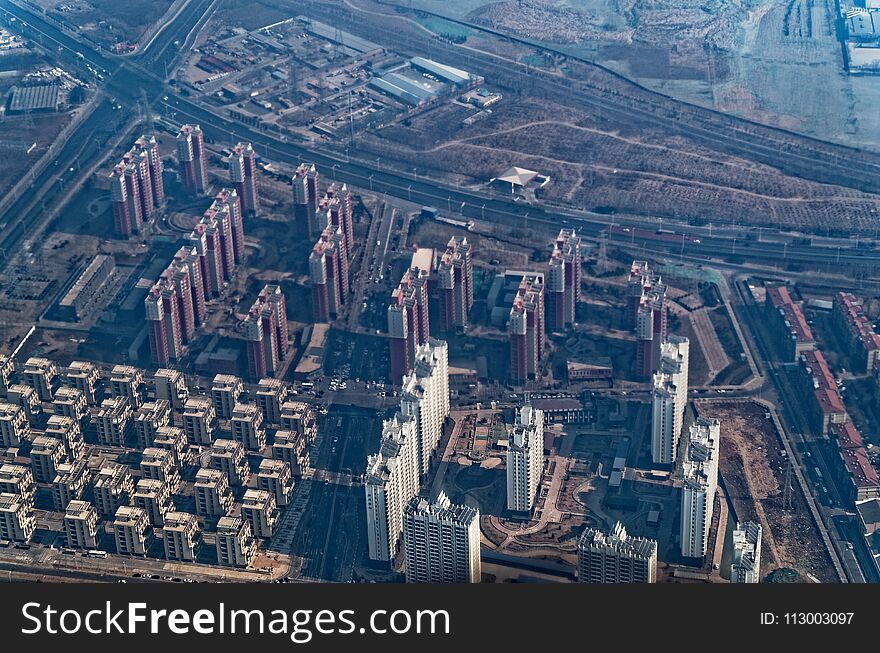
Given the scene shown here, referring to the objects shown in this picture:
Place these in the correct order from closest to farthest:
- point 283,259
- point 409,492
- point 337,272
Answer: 1. point 409,492
2. point 337,272
3. point 283,259

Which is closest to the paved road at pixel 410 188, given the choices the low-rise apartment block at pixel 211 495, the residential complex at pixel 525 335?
the residential complex at pixel 525 335

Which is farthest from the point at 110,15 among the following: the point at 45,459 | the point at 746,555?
the point at 746,555

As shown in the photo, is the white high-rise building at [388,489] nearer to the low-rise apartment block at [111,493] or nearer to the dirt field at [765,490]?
the low-rise apartment block at [111,493]

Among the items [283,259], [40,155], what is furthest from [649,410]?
[40,155]

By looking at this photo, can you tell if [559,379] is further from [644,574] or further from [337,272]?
[644,574]

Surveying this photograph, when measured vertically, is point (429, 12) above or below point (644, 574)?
above

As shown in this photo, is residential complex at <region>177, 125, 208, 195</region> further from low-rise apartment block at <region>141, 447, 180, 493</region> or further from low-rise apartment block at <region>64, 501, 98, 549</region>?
low-rise apartment block at <region>64, 501, 98, 549</region>

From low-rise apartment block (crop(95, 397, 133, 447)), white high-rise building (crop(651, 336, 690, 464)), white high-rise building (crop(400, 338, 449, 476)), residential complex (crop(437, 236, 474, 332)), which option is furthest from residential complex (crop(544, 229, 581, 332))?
low-rise apartment block (crop(95, 397, 133, 447))

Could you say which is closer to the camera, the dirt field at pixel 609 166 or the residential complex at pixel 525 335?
the residential complex at pixel 525 335
